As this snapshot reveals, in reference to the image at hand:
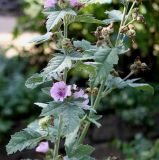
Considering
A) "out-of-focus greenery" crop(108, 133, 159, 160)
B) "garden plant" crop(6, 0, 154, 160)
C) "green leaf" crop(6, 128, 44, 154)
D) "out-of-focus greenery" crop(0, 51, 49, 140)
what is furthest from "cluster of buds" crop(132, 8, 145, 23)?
"out-of-focus greenery" crop(0, 51, 49, 140)

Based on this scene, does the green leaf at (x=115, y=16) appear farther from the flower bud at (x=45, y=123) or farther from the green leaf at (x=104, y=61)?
the flower bud at (x=45, y=123)

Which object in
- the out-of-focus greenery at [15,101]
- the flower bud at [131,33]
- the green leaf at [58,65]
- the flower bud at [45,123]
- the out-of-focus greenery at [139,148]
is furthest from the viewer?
the out-of-focus greenery at [15,101]

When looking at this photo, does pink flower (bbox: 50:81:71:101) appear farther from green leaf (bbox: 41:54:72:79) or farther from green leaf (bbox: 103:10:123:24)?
green leaf (bbox: 103:10:123:24)

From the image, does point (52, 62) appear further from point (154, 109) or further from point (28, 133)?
point (154, 109)

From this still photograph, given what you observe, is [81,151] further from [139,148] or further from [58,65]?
[139,148]

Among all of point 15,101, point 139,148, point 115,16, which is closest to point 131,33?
point 115,16

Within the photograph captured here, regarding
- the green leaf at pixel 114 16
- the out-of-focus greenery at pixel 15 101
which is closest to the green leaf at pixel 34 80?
the green leaf at pixel 114 16
